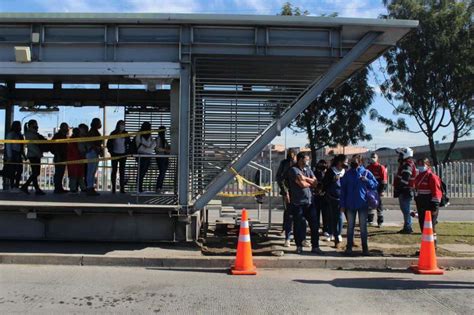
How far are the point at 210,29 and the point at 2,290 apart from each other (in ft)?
19.1

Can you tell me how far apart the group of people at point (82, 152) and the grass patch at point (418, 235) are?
500cm

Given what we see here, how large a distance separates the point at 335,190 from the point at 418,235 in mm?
2733

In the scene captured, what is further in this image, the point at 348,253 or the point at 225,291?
the point at 348,253

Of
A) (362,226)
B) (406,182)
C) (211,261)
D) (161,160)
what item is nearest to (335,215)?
(362,226)

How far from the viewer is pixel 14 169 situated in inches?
502

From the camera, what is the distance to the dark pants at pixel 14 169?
40.3 feet

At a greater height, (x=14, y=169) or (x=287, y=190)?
(x=14, y=169)

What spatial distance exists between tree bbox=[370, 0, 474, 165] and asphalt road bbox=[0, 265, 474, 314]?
17.6 metres

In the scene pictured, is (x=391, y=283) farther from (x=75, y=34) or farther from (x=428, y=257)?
(x=75, y=34)

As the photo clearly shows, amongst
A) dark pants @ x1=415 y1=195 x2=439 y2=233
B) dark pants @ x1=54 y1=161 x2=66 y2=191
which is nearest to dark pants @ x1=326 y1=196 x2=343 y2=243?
dark pants @ x1=415 y1=195 x2=439 y2=233

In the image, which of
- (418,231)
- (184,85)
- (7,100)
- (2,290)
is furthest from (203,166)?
(7,100)

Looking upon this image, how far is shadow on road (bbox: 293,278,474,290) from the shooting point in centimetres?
725

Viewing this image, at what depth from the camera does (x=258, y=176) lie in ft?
43.6

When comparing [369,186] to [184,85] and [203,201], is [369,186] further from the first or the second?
[184,85]
